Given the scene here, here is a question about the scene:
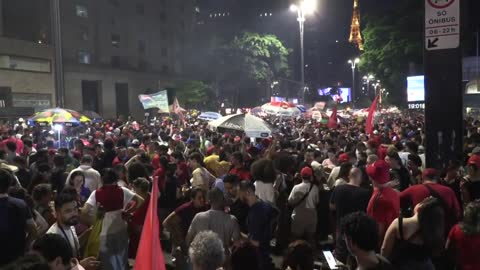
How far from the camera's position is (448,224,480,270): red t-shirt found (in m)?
4.71

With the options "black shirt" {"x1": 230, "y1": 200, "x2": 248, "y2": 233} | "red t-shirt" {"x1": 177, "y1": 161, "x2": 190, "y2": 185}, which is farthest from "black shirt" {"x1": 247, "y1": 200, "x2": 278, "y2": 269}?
"red t-shirt" {"x1": 177, "y1": 161, "x2": 190, "y2": 185}

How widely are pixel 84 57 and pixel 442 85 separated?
4245 cm

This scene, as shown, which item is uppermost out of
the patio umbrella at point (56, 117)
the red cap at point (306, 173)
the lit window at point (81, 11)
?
the lit window at point (81, 11)

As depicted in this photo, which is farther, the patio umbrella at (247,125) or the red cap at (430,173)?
the patio umbrella at (247,125)

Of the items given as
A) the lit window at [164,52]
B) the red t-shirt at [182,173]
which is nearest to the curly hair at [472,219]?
the red t-shirt at [182,173]

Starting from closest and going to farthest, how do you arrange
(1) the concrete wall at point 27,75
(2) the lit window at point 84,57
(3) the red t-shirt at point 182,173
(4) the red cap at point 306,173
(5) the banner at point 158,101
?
(4) the red cap at point 306,173 → (3) the red t-shirt at point 182,173 → (5) the banner at point 158,101 → (1) the concrete wall at point 27,75 → (2) the lit window at point 84,57

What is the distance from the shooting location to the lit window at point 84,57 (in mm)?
46169

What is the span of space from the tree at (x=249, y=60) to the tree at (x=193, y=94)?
4.14m

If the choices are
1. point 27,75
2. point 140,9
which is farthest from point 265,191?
point 140,9

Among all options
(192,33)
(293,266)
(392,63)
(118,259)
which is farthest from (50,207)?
(192,33)

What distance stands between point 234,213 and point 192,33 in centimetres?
6053

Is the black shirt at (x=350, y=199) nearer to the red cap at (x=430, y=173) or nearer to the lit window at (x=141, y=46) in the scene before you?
the red cap at (x=430, y=173)

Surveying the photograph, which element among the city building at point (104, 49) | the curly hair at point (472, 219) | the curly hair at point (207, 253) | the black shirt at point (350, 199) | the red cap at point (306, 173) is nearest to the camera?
the curly hair at point (207, 253)

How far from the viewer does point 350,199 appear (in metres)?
6.38
